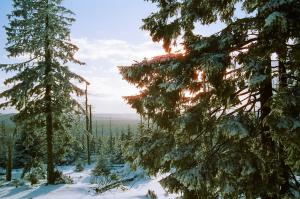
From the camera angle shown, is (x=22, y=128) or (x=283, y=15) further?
(x=22, y=128)

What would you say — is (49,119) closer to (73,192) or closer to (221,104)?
(73,192)

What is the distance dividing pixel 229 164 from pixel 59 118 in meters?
16.7

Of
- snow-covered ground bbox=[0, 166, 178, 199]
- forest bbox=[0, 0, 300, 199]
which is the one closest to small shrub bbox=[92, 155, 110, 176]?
snow-covered ground bbox=[0, 166, 178, 199]

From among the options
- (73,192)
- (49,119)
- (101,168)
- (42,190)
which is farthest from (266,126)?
(101,168)

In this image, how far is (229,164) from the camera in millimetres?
5863

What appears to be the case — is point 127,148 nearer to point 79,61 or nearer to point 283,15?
point 283,15

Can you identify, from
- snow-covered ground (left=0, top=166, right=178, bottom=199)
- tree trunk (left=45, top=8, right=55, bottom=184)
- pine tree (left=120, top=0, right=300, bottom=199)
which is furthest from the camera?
tree trunk (left=45, top=8, right=55, bottom=184)

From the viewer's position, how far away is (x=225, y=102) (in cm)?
697

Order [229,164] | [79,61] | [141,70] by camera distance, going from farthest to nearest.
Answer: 1. [79,61]
2. [141,70]
3. [229,164]

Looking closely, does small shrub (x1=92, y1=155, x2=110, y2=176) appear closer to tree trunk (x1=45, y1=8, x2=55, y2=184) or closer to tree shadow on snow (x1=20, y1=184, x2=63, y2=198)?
tree trunk (x1=45, y1=8, x2=55, y2=184)

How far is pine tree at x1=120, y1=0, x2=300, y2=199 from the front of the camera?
5.37 meters

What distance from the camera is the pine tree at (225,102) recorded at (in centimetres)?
537

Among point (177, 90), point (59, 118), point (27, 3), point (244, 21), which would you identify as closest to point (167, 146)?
point (177, 90)

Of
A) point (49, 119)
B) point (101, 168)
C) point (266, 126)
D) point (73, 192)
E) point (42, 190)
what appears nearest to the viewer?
point (266, 126)
